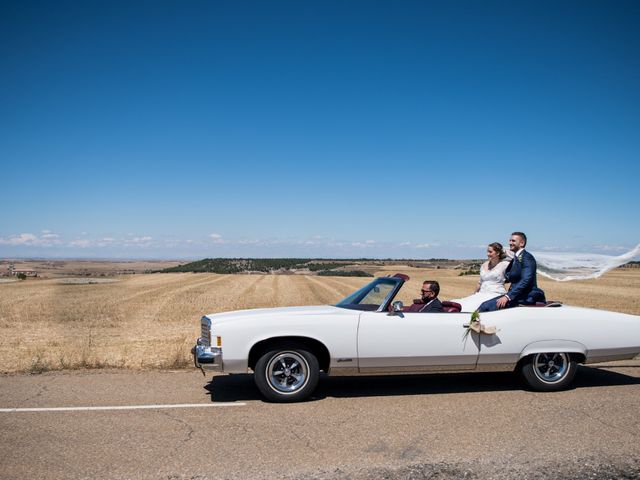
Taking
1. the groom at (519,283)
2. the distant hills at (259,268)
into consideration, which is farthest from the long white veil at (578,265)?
the distant hills at (259,268)

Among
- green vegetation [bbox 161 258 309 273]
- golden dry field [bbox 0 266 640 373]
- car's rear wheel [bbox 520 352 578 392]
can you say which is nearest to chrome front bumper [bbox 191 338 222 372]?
golden dry field [bbox 0 266 640 373]

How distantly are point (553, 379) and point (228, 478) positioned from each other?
477 centimetres

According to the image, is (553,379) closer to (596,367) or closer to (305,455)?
(596,367)

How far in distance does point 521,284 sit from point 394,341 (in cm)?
202

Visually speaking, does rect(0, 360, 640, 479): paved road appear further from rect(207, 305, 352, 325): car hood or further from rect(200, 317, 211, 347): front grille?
rect(207, 305, 352, 325): car hood

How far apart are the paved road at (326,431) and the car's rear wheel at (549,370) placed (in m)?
0.22

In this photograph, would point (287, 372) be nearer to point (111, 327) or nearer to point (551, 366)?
point (551, 366)

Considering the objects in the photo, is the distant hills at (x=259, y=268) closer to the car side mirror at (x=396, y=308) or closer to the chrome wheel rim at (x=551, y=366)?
the chrome wheel rim at (x=551, y=366)

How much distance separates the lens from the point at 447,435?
5492 millimetres

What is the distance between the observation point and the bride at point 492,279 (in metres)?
8.00

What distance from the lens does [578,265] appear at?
884cm

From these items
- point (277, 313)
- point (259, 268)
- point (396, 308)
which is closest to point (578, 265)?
point (396, 308)

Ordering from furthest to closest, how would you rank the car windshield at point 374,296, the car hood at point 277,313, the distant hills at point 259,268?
1. the distant hills at point 259,268
2. the car windshield at point 374,296
3. the car hood at point 277,313

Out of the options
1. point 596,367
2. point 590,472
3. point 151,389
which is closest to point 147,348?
point 151,389
